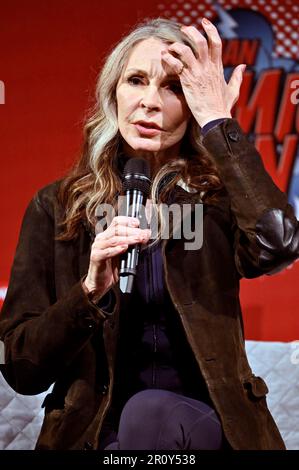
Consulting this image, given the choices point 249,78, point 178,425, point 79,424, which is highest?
point 249,78

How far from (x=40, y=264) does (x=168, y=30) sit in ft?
1.81

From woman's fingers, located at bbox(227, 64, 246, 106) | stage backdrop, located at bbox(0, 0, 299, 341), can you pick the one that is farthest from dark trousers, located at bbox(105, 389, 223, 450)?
stage backdrop, located at bbox(0, 0, 299, 341)

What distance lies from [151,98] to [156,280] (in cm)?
36

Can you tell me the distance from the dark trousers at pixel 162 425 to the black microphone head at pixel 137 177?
349 mm

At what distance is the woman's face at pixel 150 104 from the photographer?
1.51 metres

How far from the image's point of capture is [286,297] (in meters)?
2.08

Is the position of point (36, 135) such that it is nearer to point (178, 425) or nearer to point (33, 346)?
point (33, 346)

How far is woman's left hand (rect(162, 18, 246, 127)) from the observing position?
4.66 ft

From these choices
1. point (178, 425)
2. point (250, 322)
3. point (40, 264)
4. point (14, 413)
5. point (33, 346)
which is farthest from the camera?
point (250, 322)

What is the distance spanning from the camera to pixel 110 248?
1.21 meters

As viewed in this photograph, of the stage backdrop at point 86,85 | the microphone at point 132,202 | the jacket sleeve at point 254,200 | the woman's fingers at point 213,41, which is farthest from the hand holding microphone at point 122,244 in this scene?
the stage backdrop at point 86,85

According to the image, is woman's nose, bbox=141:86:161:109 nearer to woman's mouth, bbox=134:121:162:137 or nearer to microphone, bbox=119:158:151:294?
woman's mouth, bbox=134:121:162:137
